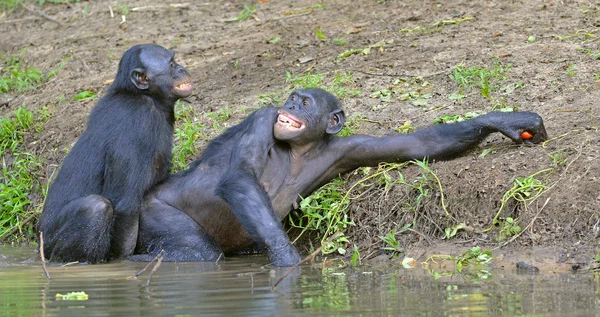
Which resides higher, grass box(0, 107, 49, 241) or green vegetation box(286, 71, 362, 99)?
green vegetation box(286, 71, 362, 99)

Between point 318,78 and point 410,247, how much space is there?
3.23 m

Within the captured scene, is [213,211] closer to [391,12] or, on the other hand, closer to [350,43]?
[350,43]

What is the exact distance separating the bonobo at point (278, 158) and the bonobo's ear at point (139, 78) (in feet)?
2.49

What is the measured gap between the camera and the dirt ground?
23.9 feet

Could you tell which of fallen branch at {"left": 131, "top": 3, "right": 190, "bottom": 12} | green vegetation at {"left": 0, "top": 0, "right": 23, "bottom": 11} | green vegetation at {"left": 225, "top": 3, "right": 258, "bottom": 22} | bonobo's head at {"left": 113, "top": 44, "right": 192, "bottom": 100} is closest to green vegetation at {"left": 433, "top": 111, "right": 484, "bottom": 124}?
bonobo's head at {"left": 113, "top": 44, "right": 192, "bottom": 100}

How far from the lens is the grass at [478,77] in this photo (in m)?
9.37

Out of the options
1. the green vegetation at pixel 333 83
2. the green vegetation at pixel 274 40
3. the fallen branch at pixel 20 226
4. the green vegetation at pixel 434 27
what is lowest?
the fallen branch at pixel 20 226

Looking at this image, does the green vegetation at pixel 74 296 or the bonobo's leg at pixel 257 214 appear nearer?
the green vegetation at pixel 74 296

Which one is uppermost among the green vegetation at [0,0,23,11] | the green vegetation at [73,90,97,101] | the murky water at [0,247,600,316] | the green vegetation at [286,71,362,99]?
the green vegetation at [0,0,23,11]

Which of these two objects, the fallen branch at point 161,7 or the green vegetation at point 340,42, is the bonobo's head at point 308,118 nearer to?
the green vegetation at point 340,42

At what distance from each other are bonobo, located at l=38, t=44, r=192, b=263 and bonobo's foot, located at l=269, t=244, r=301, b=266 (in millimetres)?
1310

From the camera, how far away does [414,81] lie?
9914mm

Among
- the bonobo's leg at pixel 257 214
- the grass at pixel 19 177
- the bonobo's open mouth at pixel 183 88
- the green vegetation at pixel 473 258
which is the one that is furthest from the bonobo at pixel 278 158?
the grass at pixel 19 177

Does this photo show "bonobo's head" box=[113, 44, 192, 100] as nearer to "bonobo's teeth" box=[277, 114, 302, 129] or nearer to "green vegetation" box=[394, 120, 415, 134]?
"bonobo's teeth" box=[277, 114, 302, 129]
